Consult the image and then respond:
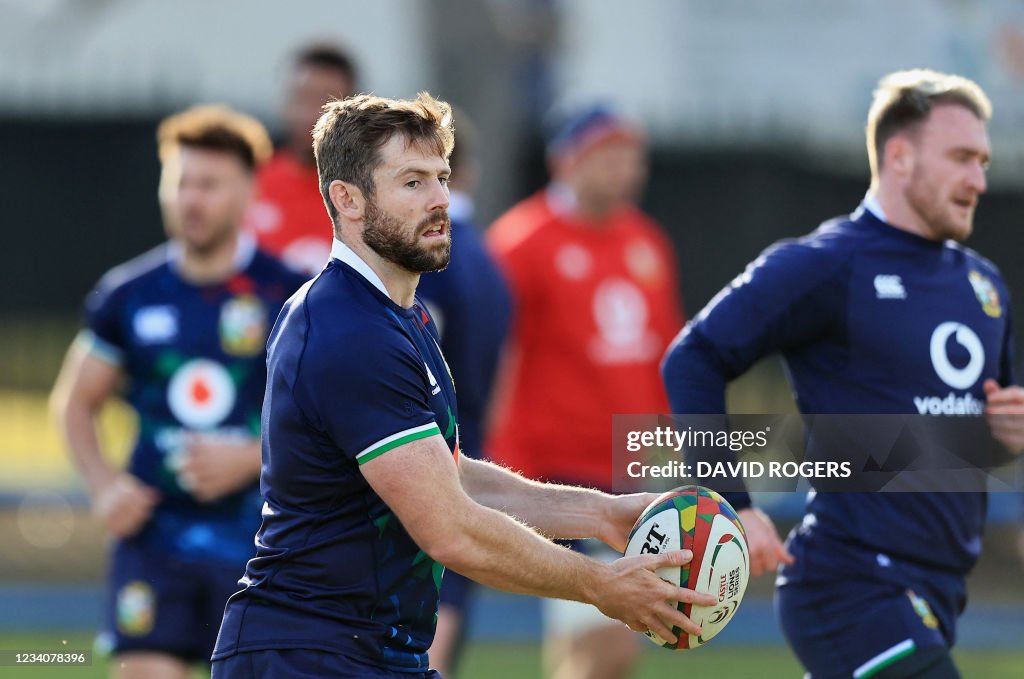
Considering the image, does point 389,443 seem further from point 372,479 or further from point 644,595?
point 644,595

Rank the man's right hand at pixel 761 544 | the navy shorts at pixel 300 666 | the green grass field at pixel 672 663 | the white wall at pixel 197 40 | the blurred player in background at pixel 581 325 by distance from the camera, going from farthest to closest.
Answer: the white wall at pixel 197 40 → the green grass field at pixel 672 663 → the blurred player in background at pixel 581 325 → the man's right hand at pixel 761 544 → the navy shorts at pixel 300 666

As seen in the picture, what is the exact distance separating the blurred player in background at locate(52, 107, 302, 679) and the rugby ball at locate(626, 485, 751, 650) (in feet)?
7.38

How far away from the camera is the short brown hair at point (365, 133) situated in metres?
4.23

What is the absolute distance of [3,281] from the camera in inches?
639

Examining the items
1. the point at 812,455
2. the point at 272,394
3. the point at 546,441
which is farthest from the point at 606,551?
the point at 272,394

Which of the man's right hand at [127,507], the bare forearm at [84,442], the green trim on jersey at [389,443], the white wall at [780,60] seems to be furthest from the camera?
the white wall at [780,60]

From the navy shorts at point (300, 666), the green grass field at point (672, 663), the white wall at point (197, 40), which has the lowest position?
the green grass field at point (672, 663)

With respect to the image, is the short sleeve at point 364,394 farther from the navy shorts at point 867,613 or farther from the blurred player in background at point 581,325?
the blurred player in background at point 581,325

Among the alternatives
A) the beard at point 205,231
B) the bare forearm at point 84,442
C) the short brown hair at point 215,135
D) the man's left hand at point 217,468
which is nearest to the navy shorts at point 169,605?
the man's left hand at point 217,468

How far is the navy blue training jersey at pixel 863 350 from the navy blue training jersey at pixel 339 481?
128 cm

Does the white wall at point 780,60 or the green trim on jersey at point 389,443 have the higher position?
the white wall at point 780,60

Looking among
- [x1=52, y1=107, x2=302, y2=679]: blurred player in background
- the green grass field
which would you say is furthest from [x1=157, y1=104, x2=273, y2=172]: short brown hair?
the green grass field

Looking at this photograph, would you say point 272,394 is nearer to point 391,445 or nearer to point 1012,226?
point 391,445

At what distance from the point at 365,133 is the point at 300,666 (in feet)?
4.65
